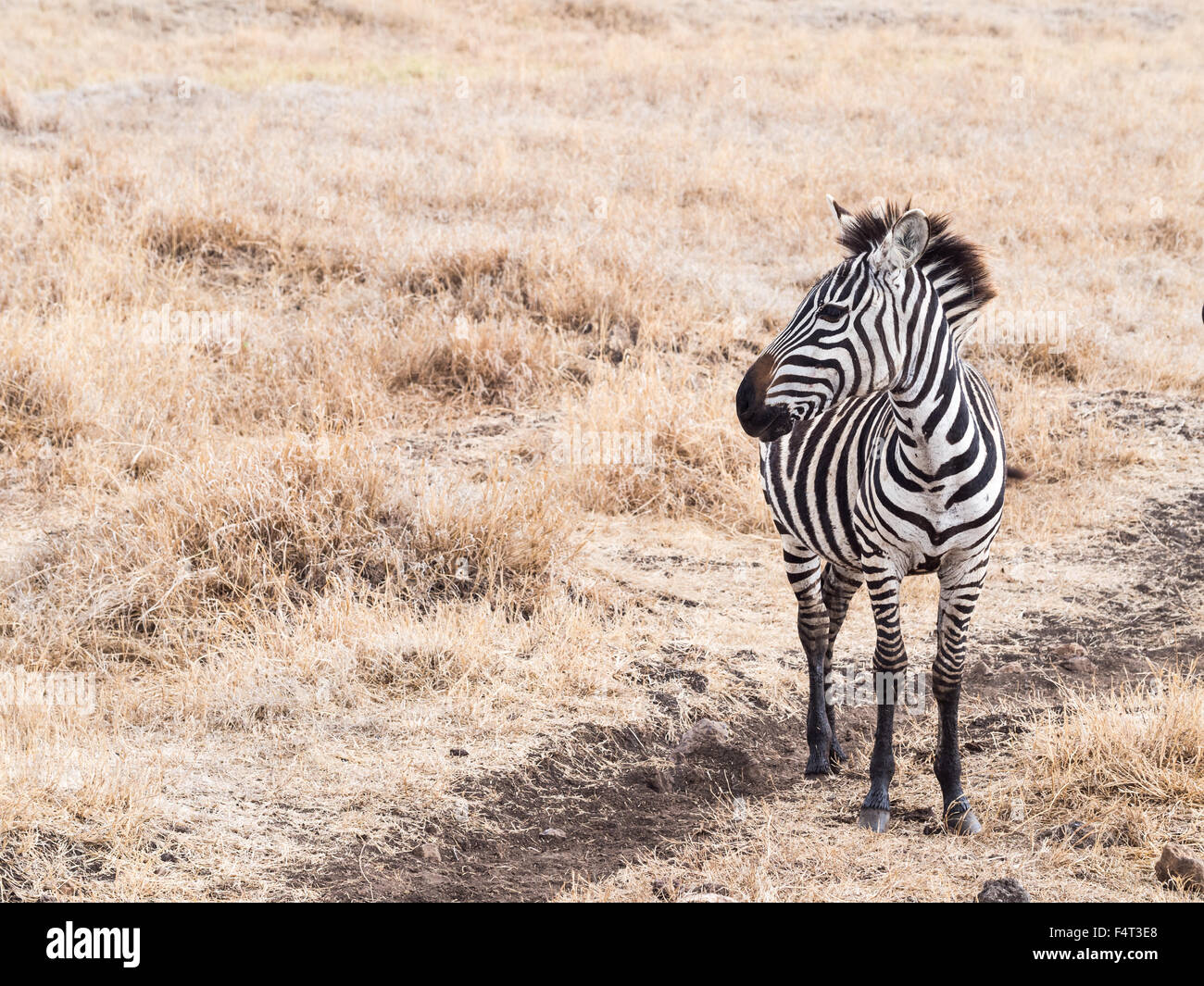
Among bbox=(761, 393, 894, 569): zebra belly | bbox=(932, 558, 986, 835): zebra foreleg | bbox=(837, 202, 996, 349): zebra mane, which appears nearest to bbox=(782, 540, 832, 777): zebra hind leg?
bbox=(761, 393, 894, 569): zebra belly

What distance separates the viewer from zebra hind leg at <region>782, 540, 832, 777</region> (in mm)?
4914

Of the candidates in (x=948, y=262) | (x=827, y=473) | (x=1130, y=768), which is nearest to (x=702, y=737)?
(x=827, y=473)

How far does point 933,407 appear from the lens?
12.8ft

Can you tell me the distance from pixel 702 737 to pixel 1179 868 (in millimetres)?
1970

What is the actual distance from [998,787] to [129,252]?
8.52 meters

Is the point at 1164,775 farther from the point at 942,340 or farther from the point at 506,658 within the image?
the point at 506,658

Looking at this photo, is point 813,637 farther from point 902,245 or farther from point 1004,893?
point 902,245

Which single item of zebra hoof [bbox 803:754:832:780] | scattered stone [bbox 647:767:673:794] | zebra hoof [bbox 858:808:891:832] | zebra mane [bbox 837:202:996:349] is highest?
zebra mane [bbox 837:202:996:349]

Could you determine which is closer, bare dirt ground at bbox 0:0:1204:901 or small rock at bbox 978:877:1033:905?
small rock at bbox 978:877:1033:905

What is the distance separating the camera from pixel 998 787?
182 inches

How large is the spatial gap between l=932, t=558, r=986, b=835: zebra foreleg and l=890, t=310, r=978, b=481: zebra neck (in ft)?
1.52

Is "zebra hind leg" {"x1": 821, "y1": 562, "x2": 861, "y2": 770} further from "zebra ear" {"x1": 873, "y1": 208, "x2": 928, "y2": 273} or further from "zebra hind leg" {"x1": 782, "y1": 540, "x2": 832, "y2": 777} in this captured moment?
"zebra ear" {"x1": 873, "y1": 208, "x2": 928, "y2": 273}

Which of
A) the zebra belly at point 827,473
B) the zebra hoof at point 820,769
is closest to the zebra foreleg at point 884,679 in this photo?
the zebra belly at point 827,473
